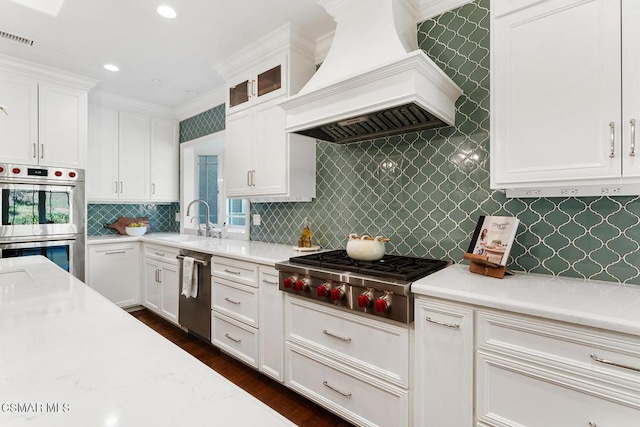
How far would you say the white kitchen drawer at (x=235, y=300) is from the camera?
7.85ft

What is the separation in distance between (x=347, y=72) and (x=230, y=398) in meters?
1.84

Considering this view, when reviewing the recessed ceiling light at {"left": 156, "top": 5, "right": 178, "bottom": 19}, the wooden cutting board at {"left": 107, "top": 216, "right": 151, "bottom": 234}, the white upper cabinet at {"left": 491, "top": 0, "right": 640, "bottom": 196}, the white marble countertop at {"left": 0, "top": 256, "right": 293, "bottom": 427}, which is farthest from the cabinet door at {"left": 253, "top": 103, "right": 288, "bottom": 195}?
the wooden cutting board at {"left": 107, "top": 216, "right": 151, "bottom": 234}

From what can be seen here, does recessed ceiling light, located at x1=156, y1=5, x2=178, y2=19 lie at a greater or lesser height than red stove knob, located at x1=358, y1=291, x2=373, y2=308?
greater

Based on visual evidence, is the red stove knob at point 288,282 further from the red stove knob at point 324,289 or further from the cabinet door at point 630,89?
the cabinet door at point 630,89

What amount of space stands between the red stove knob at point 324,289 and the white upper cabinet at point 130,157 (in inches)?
133

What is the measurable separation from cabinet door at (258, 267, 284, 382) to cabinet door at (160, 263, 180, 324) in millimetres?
1290

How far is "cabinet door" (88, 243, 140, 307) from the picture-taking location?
360 cm

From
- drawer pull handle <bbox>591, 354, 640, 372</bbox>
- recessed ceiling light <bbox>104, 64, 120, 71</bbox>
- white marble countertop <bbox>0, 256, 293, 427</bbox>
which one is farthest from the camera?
recessed ceiling light <bbox>104, 64, 120, 71</bbox>

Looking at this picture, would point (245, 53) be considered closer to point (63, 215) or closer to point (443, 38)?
point (443, 38)

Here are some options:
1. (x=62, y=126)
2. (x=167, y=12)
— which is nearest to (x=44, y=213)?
(x=62, y=126)

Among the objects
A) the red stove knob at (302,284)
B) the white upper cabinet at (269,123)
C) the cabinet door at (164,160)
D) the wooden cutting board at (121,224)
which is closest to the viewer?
the red stove knob at (302,284)

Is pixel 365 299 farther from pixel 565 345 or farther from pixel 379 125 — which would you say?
pixel 379 125

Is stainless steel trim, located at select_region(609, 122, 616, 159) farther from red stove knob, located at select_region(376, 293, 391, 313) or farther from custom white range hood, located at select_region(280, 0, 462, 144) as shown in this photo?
red stove knob, located at select_region(376, 293, 391, 313)

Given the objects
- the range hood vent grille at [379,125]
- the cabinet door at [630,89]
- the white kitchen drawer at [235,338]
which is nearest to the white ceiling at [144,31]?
the range hood vent grille at [379,125]
